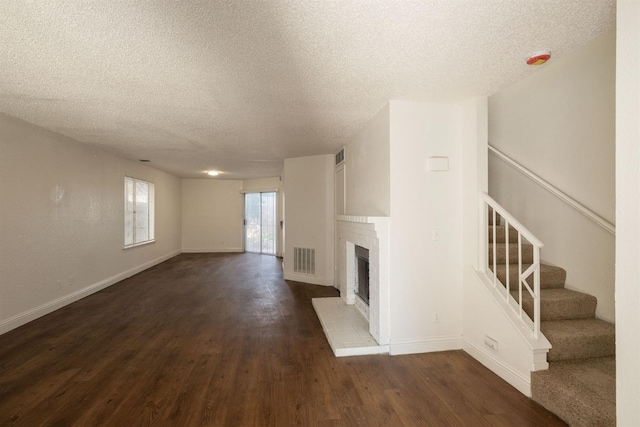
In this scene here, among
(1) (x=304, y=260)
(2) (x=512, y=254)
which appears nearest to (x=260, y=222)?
(1) (x=304, y=260)

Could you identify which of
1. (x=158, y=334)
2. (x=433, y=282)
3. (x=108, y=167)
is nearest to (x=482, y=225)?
(x=433, y=282)

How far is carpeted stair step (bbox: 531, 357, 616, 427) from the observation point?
5.74 ft

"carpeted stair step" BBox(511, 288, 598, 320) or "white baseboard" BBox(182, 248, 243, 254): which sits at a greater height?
"carpeted stair step" BBox(511, 288, 598, 320)

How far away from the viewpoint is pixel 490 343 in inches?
101

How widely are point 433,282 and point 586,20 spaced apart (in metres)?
2.18

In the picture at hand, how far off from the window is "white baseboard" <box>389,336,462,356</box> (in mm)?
5588

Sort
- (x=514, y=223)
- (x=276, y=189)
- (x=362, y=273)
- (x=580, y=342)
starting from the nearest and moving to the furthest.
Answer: (x=580, y=342) → (x=514, y=223) → (x=362, y=273) → (x=276, y=189)

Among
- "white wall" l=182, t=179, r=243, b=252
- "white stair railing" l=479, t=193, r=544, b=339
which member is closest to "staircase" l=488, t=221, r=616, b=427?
"white stair railing" l=479, t=193, r=544, b=339

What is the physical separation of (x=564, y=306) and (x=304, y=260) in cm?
398

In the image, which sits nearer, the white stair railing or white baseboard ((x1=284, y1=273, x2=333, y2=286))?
the white stair railing

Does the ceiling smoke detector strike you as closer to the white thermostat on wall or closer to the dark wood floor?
the white thermostat on wall

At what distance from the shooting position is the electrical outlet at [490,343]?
8.23ft

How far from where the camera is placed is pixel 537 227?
324 centimetres

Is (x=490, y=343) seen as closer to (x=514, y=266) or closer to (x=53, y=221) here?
(x=514, y=266)
